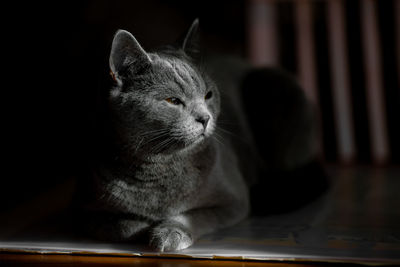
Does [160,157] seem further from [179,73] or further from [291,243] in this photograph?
[291,243]

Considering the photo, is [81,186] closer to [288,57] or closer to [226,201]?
[226,201]

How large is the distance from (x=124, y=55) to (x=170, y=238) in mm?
408

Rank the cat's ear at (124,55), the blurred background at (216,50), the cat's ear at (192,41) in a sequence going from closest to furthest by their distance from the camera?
the cat's ear at (124,55), the cat's ear at (192,41), the blurred background at (216,50)

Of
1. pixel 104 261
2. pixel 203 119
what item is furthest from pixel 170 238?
pixel 203 119

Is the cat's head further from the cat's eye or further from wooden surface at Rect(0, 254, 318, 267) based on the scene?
wooden surface at Rect(0, 254, 318, 267)

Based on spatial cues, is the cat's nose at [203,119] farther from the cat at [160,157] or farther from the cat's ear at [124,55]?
the cat's ear at [124,55]

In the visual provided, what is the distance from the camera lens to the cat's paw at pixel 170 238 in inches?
38.9

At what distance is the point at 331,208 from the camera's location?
1288mm

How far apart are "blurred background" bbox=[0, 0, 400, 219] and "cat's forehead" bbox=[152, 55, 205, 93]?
1.77 ft

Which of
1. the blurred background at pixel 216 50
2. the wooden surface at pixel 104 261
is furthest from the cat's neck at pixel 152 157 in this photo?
the blurred background at pixel 216 50

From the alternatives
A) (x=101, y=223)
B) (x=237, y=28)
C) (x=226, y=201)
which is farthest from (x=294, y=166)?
(x=237, y=28)

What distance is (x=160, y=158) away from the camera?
40.4 inches

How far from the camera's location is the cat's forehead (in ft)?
3.31

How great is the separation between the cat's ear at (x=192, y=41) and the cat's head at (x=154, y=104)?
4.7 inches
